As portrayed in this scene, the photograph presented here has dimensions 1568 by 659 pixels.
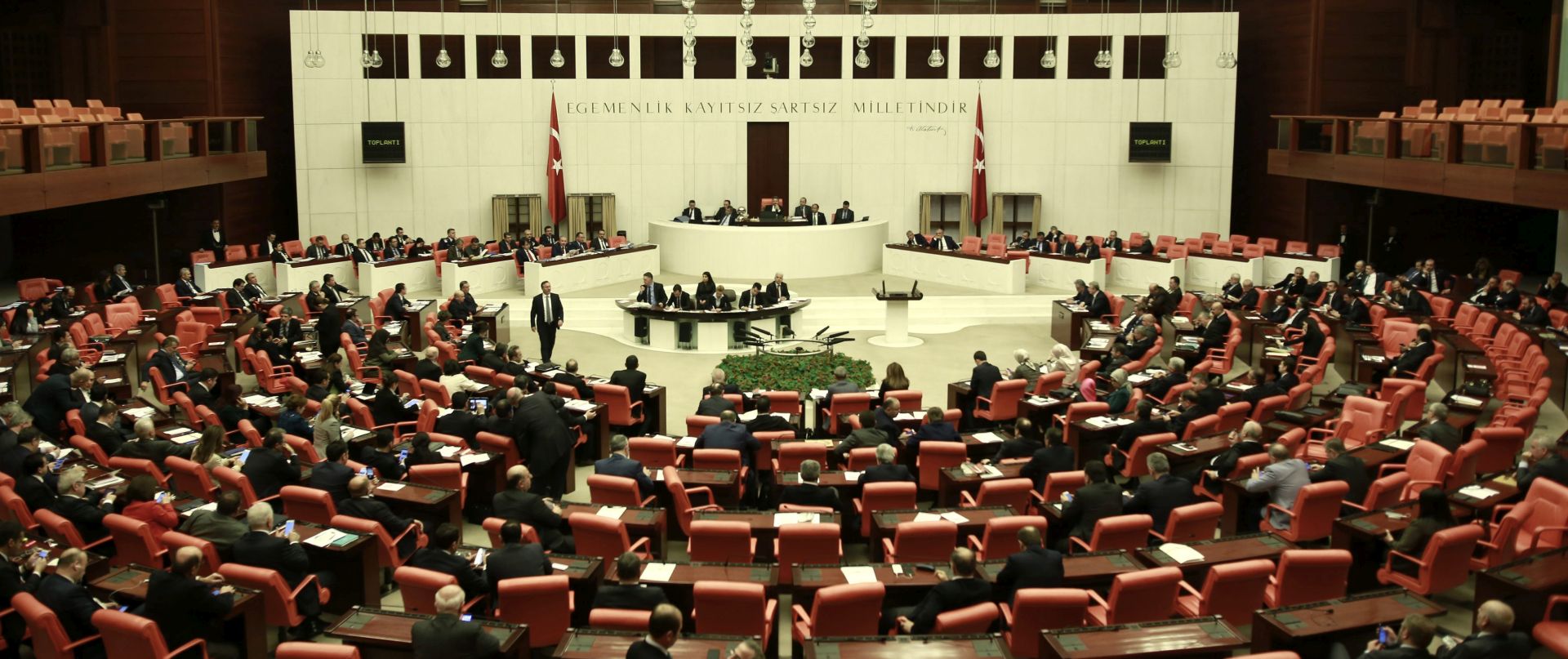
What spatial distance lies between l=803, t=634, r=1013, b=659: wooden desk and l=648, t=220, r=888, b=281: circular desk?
2023cm

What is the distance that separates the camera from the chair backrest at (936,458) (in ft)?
38.7

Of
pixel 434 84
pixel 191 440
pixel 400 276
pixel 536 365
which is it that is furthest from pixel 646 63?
pixel 191 440

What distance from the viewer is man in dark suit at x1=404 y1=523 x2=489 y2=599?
339 inches

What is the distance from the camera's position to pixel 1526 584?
324 inches

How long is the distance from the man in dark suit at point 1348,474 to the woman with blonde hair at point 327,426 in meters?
8.66

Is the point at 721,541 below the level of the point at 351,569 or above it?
above

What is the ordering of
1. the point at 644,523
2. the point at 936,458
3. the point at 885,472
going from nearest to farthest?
the point at 644,523 < the point at 885,472 < the point at 936,458

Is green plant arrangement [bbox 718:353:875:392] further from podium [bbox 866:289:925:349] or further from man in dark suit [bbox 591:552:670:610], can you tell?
man in dark suit [bbox 591:552:670:610]

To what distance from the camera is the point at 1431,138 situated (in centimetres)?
2109

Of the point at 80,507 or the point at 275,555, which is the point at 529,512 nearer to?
the point at 275,555

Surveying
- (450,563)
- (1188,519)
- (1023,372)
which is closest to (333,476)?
(450,563)

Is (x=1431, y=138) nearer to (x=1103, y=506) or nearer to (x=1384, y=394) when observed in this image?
(x=1384, y=394)

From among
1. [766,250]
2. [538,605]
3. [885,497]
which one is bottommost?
[538,605]

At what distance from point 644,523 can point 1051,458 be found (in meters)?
3.69
